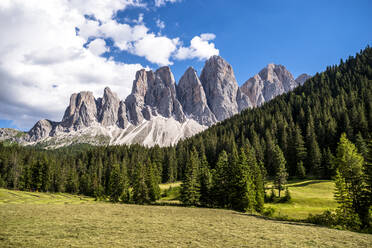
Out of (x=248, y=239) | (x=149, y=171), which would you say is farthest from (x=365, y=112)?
(x=248, y=239)

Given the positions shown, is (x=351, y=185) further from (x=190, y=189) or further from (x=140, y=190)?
(x=140, y=190)

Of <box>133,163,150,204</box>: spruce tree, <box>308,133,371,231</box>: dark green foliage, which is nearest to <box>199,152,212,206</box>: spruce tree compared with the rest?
<box>133,163,150,204</box>: spruce tree

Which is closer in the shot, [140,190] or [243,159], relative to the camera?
[243,159]

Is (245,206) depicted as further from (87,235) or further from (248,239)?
(87,235)

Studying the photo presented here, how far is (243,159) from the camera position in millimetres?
53188

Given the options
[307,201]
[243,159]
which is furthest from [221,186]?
[307,201]

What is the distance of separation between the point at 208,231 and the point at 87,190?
97.5 m

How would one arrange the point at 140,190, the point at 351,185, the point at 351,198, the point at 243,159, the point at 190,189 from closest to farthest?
1. the point at 351,198
2. the point at 351,185
3. the point at 243,159
4. the point at 190,189
5. the point at 140,190

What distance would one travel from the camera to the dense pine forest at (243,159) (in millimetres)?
58438

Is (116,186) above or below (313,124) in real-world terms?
below

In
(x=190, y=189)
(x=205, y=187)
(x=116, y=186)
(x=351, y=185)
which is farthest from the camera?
(x=116, y=186)

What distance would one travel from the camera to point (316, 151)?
277 ft

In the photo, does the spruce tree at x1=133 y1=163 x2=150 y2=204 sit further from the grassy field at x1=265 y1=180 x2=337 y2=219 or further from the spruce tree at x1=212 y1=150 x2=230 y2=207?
the grassy field at x1=265 y1=180 x2=337 y2=219

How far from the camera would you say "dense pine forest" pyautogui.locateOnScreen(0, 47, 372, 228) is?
58438 mm
